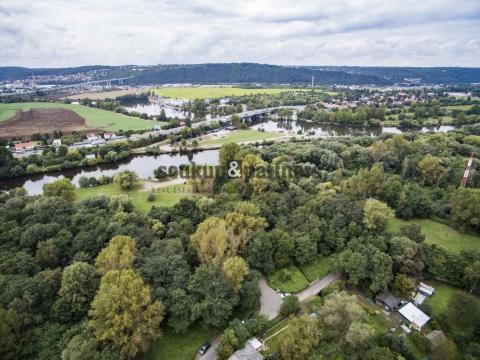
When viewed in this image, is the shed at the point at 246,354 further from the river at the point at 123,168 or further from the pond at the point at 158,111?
the pond at the point at 158,111

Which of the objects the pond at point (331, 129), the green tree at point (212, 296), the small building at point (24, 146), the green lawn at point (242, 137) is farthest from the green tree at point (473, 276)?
the small building at point (24, 146)

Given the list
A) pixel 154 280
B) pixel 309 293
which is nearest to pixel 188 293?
pixel 154 280

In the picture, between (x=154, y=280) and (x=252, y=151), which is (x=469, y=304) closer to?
(x=154, y=280)

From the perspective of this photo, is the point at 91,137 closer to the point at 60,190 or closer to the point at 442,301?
the point at 60,190

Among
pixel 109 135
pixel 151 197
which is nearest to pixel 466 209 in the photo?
pixel 151 197

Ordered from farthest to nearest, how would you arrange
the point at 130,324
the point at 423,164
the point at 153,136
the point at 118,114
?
1. the point at 118,114
2. the point at 153,136
3. the point at 423,164
4. the point at 130,324

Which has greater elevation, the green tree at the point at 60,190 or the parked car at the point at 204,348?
the green tree at the point at 60,190

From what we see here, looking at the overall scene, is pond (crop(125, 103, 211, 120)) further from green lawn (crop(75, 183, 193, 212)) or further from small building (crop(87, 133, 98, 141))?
green lawn (crop(75, 183, 193, 212))
